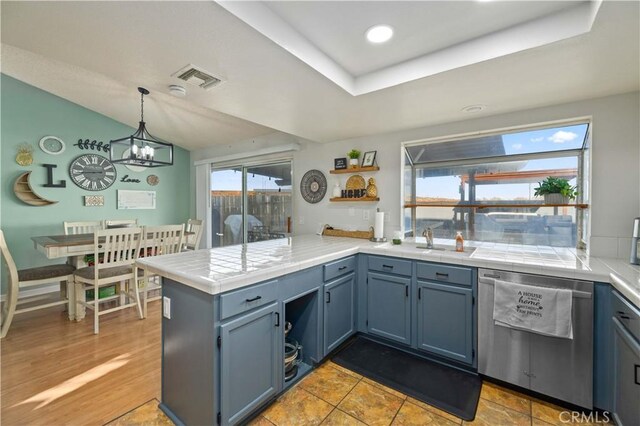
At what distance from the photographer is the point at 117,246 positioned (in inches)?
118

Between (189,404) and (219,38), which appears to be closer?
(219,38)

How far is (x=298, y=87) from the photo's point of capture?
198cm

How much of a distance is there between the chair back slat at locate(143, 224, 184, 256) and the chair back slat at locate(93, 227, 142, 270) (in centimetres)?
10

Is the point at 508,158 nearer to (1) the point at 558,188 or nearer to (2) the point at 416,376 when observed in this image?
(1) the point at 558,188

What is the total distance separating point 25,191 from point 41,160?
461mm

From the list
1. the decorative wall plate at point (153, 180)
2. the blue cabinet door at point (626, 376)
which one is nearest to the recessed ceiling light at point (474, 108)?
the blue cabinet door at point (626, 376)

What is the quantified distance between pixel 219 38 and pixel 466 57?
Answer: 4.58 ft

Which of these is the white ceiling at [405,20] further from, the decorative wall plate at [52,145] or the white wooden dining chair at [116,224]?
the decorative wall plate at [52,145]

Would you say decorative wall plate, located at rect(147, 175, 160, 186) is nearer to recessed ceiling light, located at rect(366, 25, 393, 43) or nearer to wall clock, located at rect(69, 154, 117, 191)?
wall clock, located at rect(69, 154, 117, 191)

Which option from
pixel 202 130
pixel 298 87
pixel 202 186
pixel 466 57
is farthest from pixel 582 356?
A: pixel 202 186

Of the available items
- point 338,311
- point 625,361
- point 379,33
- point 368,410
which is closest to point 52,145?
point 338,311

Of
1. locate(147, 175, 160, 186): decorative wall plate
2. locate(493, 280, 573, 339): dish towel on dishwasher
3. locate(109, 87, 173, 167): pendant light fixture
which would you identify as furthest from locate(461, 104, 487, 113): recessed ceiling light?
locate(147, 175, 160, 186): decorative wall plate

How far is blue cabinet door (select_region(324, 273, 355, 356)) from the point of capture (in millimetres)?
2215

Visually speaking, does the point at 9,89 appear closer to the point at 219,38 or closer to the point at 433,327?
the point at 219,38
